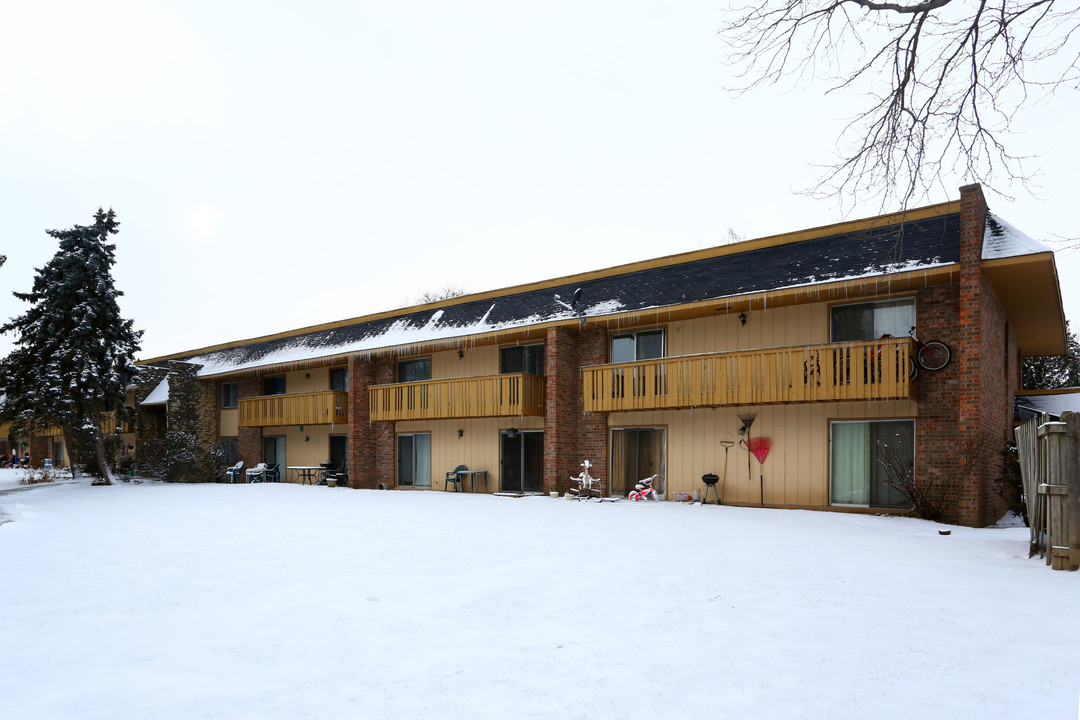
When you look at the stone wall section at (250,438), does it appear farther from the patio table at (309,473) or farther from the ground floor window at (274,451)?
the patio table at (309,473)

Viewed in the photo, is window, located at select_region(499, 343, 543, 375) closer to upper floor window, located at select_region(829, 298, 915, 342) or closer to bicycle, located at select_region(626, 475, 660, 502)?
bicycle, located at select_region(626, 475, 660, 502)

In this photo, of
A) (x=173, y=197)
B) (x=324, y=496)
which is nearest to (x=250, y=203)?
(x=173, y=197)

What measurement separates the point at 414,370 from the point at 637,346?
8.46 m

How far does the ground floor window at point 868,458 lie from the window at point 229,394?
23863 mm

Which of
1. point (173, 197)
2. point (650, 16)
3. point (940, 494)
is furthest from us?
point (173, 197)

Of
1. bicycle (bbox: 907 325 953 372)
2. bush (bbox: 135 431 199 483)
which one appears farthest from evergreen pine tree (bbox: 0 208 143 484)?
bicycle (bbox: 907 325 953 372)

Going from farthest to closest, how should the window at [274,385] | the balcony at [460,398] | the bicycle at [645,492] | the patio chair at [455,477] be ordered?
the window at [274,385] → the patio chair at [455,477] → the balcony at [460,398] → the bicycle at [645,492]

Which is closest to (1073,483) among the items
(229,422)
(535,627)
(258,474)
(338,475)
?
(535,627)

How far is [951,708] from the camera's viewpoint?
3.45 meters

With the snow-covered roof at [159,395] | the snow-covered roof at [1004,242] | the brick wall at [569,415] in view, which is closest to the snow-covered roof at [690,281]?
the snow-covered roof at [1004,242]

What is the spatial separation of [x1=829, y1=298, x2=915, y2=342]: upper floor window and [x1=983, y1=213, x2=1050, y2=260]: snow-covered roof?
1625 mm

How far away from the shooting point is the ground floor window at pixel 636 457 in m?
16.6

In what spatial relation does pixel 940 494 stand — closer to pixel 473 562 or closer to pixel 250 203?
pixel 473 562

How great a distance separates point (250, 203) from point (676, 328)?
76.1ft
